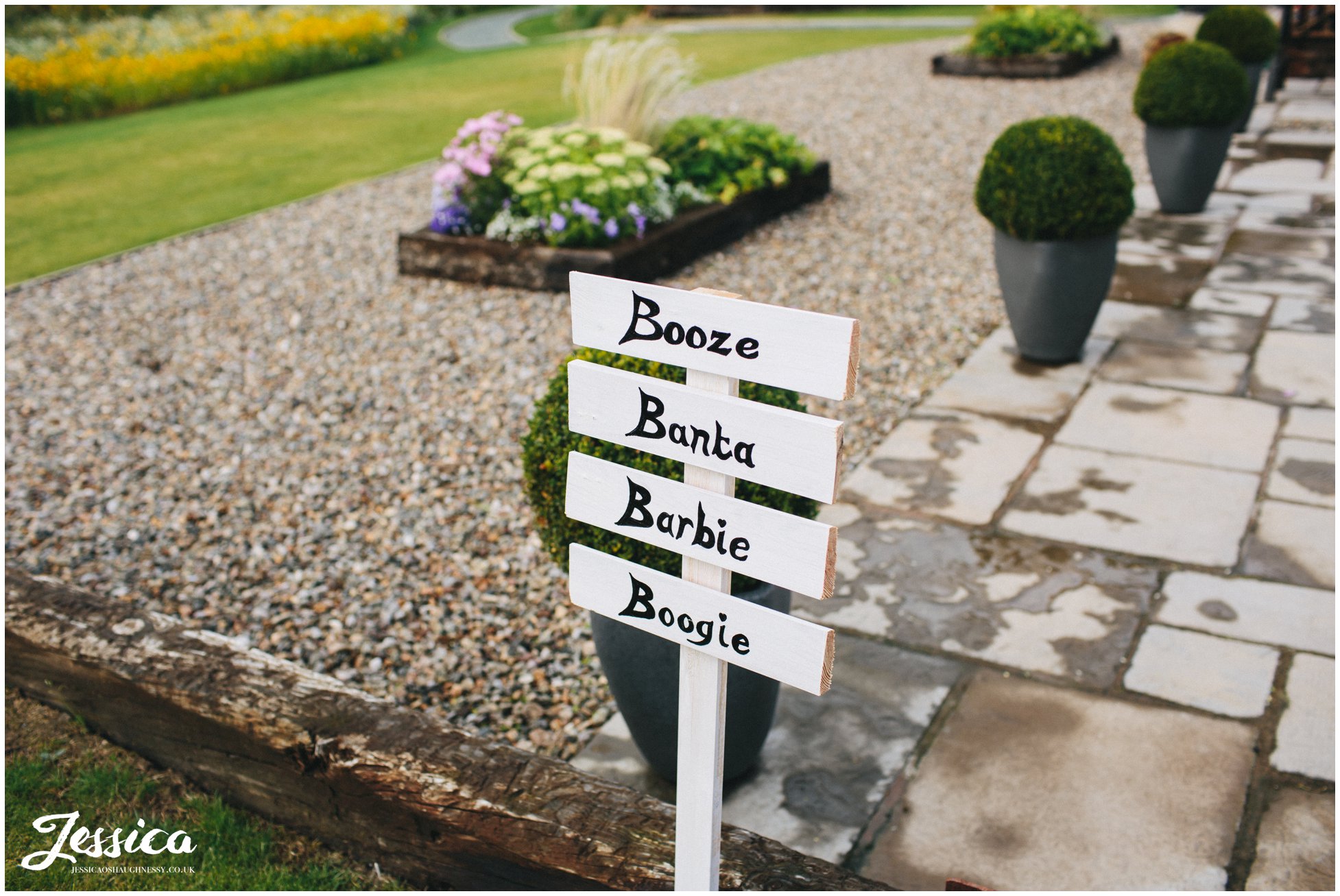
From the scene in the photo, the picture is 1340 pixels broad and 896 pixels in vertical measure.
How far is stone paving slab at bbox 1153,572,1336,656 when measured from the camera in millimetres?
2955

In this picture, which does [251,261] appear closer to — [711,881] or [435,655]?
[435,655]

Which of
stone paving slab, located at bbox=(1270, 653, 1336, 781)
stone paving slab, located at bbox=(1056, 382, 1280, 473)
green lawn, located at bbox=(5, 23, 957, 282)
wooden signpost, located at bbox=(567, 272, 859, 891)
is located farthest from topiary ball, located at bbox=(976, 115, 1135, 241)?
green lawn, located at bbox=(5, 23, 957, 282)

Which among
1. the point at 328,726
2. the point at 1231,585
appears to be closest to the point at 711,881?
the point at 328,726

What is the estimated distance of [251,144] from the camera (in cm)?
976

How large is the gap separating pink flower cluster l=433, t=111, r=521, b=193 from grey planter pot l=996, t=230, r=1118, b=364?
3.03 meters

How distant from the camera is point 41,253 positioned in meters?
6.93

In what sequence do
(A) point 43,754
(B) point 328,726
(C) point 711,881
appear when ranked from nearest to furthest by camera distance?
(C) point 711,881 < (B) point 328,726 < (A) point 43,754

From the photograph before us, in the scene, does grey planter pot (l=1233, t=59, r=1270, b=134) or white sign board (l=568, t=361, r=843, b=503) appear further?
grey planter pot (l=1233, t=59, r=1270, b=134)

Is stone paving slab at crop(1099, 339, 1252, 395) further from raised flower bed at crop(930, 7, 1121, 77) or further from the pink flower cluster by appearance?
raised flower bed at crop(930, 7, 1121, 77)

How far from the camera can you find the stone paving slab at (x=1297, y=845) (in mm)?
2184

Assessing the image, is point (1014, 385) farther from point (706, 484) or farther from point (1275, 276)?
point (706, 484)

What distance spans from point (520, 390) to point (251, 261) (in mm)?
2904

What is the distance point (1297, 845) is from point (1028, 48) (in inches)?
431

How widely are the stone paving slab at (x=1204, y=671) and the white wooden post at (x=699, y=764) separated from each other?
5.26 feet
